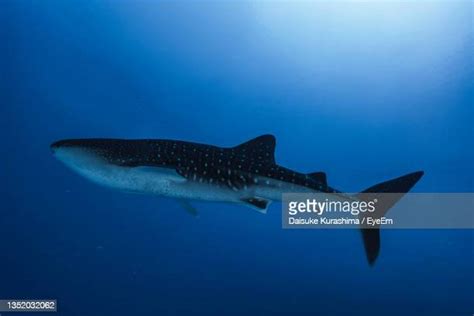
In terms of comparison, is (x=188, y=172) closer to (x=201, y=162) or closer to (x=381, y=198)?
(x=201, y=162)

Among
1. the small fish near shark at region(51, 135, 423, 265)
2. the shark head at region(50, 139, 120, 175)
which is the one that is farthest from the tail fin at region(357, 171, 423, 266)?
the shark head at region(50, 139, 120, 175)

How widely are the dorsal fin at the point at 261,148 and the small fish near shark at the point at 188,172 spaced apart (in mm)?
27

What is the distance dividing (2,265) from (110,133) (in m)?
1.71

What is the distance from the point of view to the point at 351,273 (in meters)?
5.09

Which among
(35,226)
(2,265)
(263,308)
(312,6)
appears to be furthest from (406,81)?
(2,265)

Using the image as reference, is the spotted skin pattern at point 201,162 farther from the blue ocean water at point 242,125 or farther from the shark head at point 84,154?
the blue ocean water at point 242,125

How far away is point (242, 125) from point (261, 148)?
5.01 ft

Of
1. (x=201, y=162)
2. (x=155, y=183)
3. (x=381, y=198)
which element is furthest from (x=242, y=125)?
(x=381, y=198)

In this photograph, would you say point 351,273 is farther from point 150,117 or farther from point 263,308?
point 150,117

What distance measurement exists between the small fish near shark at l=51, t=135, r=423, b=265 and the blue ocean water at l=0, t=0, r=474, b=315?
41.6 inches

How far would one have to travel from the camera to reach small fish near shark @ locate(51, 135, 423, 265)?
12.6 feet

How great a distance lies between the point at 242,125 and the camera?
18.2 feet

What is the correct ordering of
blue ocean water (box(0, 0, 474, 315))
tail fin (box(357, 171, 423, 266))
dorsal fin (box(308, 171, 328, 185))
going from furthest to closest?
blue ocean water (box(0, 0, 474, 315)) → dorsal fin (box(308, 171, 328, 185)) → tail fin (box(357, 171, 423, 266))

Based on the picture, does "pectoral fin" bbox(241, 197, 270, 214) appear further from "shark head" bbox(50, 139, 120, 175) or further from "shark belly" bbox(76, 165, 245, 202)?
"shark head" bbox(50, 139, 120, 175)
